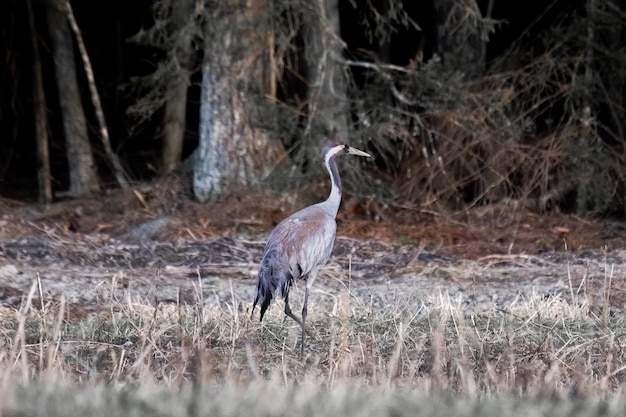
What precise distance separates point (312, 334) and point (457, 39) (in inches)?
312

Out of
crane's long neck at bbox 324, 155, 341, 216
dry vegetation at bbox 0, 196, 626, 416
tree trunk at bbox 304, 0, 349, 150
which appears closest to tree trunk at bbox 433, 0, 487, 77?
tree trunk at bbox 304, 0, 349, 150

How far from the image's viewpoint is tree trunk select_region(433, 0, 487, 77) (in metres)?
13.9

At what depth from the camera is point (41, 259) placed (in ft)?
39.4

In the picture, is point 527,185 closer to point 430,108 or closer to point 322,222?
point 430,108

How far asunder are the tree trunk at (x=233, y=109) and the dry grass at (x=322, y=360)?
4549mm

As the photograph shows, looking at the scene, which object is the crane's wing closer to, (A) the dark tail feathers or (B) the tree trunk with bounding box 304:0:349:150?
(A) the dark tail feathers

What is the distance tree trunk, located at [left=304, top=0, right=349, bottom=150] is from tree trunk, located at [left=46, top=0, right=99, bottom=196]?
4.15 m

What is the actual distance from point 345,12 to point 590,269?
1003 centimetres

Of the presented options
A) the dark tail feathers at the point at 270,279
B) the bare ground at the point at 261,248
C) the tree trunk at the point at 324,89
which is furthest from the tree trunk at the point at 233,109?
the dark tail feathers at the point at 270,279

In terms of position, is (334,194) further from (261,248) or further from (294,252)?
(261,248)

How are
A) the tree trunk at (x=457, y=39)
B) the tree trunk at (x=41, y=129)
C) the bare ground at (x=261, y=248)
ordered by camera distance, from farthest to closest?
the tree trunk at (x=41, y=129) < the tree trunk at (x=457, y=39) < the bare ground at (x=261, y=248)

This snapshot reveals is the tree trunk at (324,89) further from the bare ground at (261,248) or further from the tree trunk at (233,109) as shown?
the bare ground at (261,248)

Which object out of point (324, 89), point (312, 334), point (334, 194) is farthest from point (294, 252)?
point (324, 89)

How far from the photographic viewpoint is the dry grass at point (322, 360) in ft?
13.1
